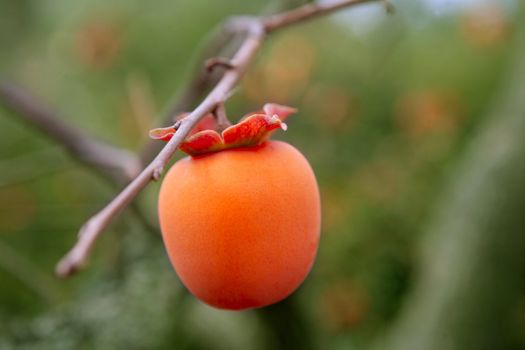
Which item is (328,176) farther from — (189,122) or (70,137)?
(189,122)

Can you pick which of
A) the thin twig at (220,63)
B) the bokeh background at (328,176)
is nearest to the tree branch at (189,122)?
the thin twig at (220,63)

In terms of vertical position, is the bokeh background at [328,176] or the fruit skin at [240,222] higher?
the fruit skin at [240,222]

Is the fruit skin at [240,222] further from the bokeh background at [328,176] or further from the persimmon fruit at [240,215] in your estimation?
the bokeh background at [328,176]

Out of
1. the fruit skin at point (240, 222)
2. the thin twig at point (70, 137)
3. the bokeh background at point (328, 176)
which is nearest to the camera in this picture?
the fruit skin at point (240, 222)

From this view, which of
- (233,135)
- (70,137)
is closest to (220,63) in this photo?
(233,135)

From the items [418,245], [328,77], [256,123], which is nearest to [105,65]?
[328,77]

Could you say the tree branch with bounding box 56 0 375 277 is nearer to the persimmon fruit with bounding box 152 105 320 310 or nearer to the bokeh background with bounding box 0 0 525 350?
the persimmon fruit with bounding box 152 105 320 310

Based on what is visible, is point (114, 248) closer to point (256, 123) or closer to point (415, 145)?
point (256, 123)
